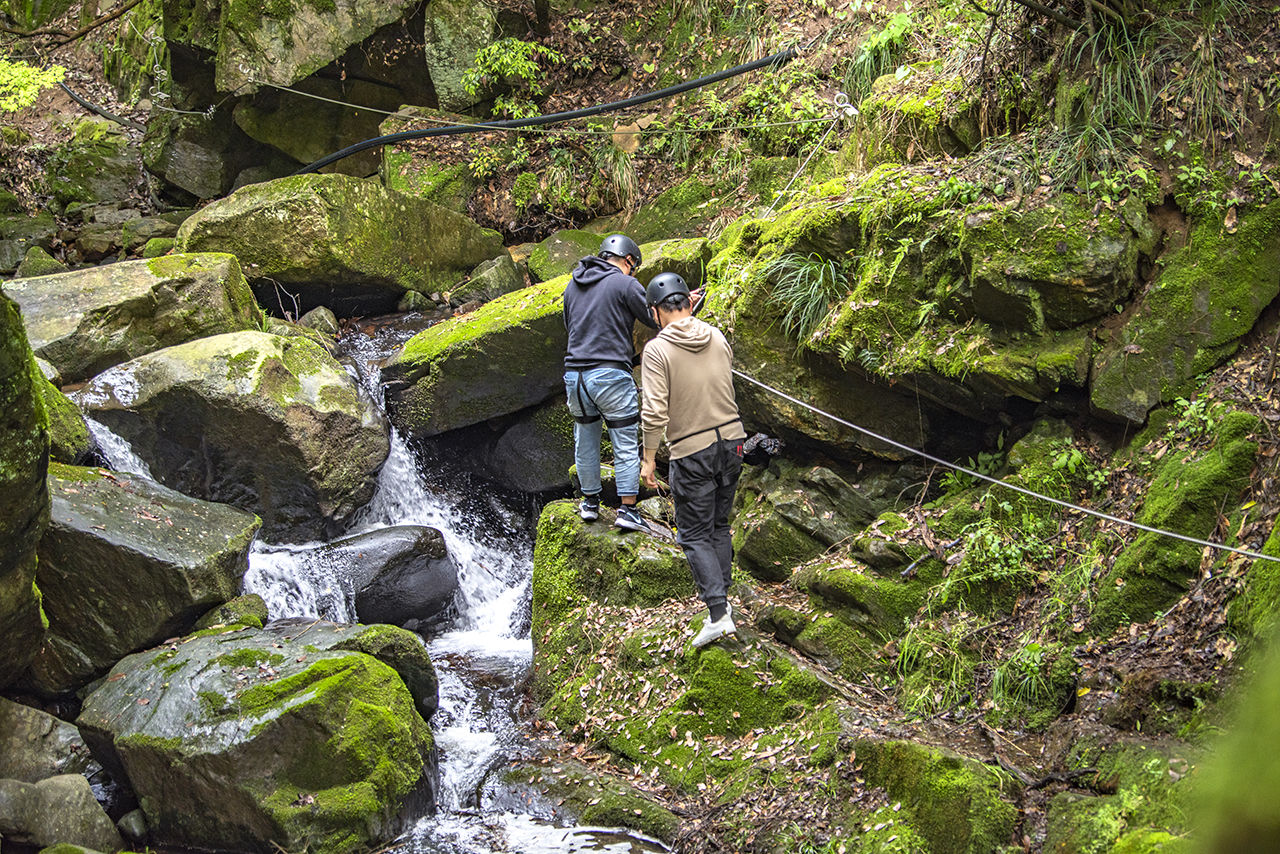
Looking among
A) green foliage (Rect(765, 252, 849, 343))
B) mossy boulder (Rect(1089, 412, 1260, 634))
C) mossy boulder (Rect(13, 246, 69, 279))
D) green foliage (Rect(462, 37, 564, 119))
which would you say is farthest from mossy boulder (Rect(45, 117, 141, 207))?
mossy boulder (Rect(1089, 412, 1260, 634))

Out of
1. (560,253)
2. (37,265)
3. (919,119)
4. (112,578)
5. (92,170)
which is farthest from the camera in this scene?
(92,170)

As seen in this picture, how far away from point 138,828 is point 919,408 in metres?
5.48

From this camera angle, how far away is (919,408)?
20.5 ft

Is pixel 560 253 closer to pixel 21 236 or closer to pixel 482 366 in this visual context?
pixel 482 366

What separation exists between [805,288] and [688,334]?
5.67ft

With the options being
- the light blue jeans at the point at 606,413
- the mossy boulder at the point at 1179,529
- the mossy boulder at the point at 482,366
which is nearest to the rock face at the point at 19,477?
the light blue jeans at the point at 606,413

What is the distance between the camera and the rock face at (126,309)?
8891 millimetres

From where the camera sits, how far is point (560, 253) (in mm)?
10977

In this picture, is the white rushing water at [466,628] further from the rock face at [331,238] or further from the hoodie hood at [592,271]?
the hoodie hood at [592,271]

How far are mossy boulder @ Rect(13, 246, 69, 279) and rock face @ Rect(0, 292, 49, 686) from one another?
8798 mm

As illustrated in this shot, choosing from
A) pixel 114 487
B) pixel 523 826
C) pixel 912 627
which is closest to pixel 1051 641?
pixel 912 627

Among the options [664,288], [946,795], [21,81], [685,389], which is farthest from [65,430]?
[946,795]

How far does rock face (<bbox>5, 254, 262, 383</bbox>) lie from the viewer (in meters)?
8.89

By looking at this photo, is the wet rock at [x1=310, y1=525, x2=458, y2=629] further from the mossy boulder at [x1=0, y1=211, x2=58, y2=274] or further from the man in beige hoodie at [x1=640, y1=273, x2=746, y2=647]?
the mossy boulder at [x1=0, y1=211, x2=58, y2=274]
